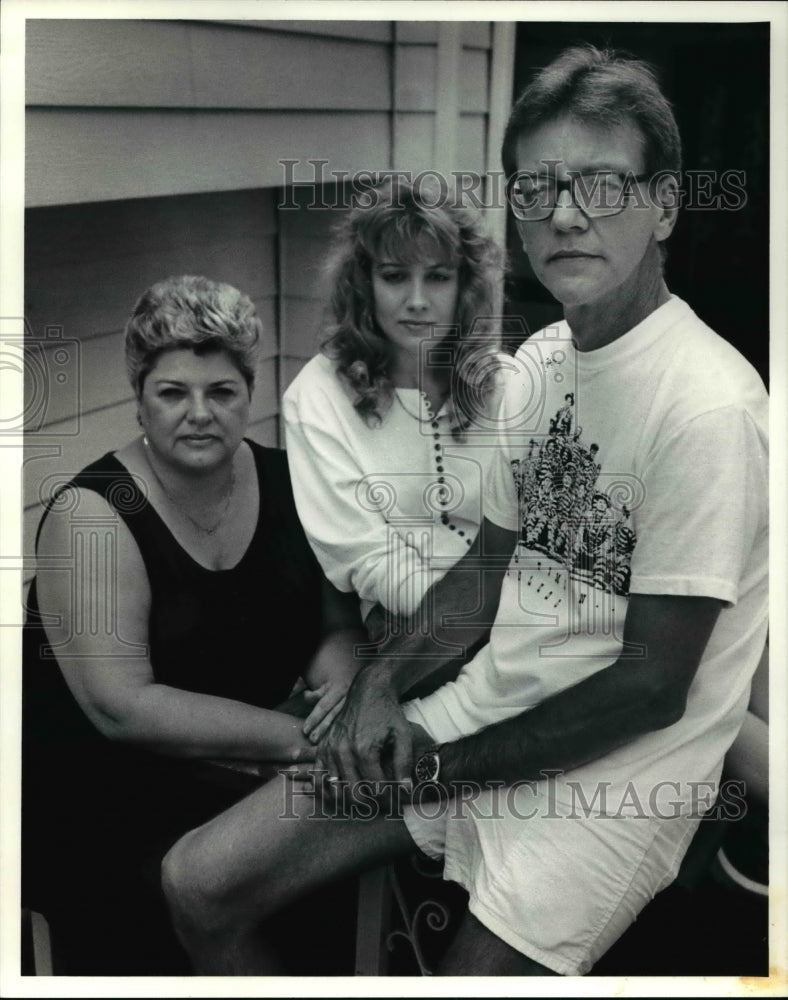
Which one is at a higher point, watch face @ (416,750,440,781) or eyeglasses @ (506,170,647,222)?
eyeglasses @ (506,170,647,222)

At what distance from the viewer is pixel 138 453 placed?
8.86 feet

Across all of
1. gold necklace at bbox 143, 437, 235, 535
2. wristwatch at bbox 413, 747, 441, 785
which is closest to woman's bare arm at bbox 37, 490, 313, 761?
gold necklace at bbox 143, 437, 235, 535

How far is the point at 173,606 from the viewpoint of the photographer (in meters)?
2.70

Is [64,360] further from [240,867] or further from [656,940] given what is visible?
[656,940]

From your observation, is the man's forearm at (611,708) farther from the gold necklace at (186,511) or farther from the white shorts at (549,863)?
the gold necklace at (186,511)

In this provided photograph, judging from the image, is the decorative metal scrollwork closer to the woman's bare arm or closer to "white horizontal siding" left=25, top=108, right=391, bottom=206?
the woman's bare arm

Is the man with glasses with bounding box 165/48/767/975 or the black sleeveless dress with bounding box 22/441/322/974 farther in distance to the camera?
the black sleeveless dress with bounding box 22/441/322/974

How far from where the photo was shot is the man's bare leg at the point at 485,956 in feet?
8.70

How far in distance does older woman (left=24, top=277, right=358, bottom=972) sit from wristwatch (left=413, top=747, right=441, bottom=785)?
9.8 inches

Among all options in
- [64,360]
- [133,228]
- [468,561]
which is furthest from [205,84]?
[468,561]

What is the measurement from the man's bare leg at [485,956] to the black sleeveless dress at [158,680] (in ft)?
1.99

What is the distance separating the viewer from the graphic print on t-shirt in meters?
2.64

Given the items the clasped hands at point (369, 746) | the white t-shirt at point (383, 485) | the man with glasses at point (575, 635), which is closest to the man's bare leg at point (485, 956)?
the man with glasses at point (575, 635)

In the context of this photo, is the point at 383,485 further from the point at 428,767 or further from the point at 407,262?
the point at 428,767
